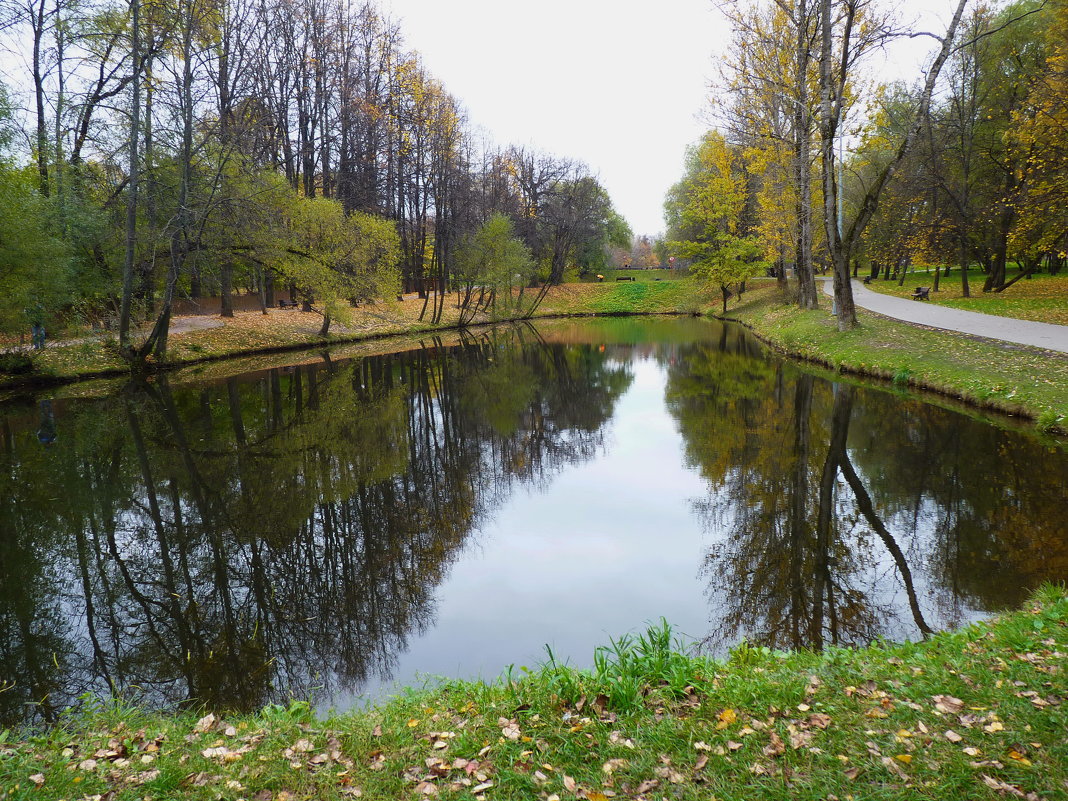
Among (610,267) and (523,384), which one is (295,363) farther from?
(610,267)

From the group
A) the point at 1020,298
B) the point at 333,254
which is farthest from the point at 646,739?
the point at 1020,298

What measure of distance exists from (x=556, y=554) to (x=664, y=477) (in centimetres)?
314

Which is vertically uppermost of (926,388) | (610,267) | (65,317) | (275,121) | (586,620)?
(275,121)

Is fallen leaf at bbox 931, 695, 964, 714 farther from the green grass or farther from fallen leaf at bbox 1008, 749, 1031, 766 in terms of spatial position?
the green grass

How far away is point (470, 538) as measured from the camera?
7.69 m

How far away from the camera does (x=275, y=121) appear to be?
31.5 m

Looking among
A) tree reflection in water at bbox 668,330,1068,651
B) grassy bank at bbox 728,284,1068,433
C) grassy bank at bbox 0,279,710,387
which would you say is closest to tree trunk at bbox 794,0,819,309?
grassy bank at bbox 728,284,1068,433

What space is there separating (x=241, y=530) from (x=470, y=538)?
285 centimetres

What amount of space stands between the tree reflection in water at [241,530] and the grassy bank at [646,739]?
89 cm

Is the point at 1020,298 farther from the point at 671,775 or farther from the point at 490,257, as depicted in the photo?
the point at 671,775

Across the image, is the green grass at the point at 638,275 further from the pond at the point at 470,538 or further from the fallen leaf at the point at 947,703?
the fallen leaf at the point at 947,703

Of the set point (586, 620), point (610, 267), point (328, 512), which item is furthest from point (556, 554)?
point (610, 267)

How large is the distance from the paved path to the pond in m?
4.35

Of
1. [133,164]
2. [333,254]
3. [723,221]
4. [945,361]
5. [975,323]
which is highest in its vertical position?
[723,221]
